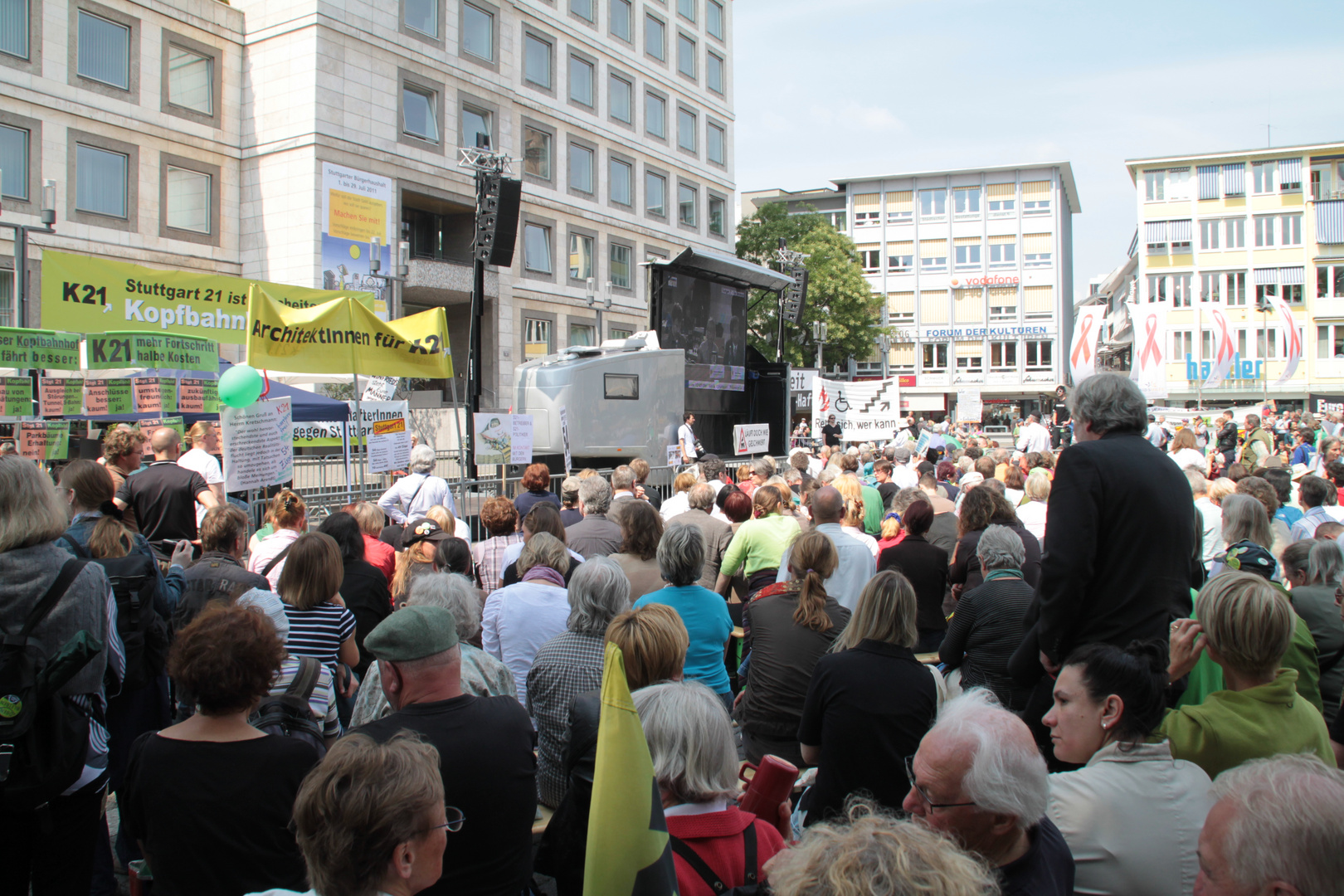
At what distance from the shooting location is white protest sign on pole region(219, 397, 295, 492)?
712cm

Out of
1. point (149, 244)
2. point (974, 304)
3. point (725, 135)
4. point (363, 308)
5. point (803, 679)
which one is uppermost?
point (725, 135)

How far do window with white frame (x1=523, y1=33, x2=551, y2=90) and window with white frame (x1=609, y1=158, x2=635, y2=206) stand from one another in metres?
4.54

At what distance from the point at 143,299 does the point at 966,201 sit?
65799 mm

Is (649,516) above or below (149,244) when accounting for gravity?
below

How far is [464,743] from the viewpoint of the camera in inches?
100

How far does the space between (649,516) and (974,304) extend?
6574 cm

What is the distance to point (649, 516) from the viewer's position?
539cm

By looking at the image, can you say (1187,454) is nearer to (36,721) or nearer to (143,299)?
(36,721)

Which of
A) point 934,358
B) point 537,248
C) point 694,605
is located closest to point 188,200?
point 537,248

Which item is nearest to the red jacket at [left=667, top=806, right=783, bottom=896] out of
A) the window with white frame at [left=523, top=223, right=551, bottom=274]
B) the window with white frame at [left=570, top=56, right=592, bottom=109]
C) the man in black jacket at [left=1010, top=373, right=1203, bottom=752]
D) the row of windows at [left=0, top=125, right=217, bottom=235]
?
the man in black jacket at [left=1010, top=373, right=1203, bottom=752]

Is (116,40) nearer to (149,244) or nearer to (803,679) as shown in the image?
(149,244)

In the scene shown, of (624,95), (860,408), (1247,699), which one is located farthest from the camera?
(624,95)

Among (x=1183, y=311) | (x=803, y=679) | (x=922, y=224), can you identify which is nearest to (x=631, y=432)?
(x=803, y=679)

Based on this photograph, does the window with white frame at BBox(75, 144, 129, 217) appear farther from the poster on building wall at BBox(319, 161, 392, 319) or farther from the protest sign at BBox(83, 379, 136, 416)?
the protest sign at BBox(83, 379, 136, 416)
